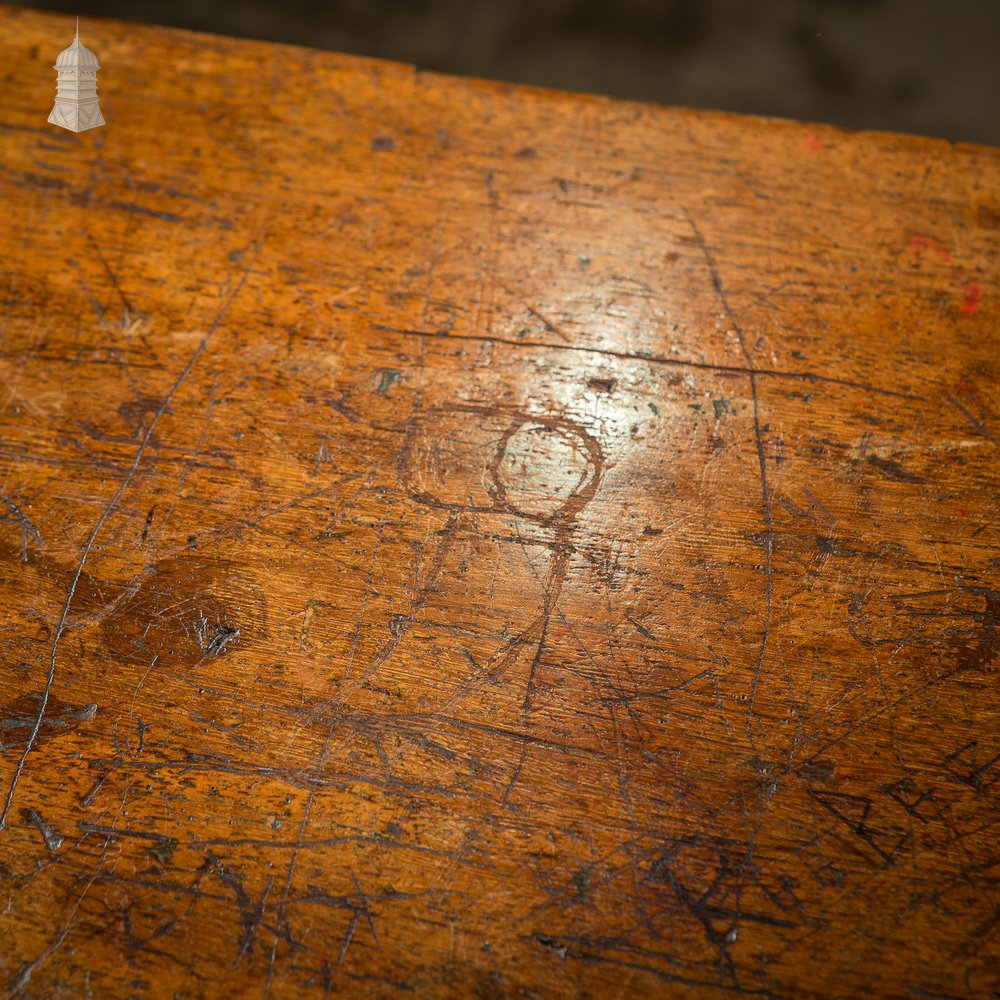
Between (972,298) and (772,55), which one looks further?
(772,55)

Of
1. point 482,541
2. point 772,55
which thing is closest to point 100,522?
point 482,541

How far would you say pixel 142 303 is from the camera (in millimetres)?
1352

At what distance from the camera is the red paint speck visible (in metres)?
1.35

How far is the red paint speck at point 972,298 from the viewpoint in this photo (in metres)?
1.35

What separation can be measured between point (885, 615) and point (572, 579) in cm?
46

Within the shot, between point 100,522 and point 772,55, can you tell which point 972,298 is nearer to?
point 772,55

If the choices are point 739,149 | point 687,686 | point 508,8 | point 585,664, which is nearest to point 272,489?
point 585,664

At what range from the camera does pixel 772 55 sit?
7.62 feet

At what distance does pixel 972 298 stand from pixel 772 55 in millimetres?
1375

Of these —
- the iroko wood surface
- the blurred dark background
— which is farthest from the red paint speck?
the blurred dark background

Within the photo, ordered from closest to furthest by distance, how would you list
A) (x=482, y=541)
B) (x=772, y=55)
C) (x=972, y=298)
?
(x=482, y=541) < (x=972, y=298) < (x=772, y=55)

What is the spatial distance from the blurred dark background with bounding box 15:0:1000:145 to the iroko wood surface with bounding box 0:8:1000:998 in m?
0.98

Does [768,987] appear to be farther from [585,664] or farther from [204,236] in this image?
[204,236]

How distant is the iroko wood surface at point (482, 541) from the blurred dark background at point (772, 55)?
38.4 inches
